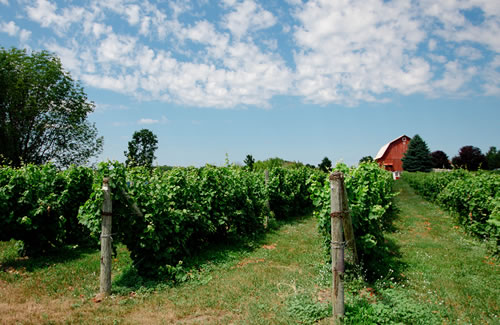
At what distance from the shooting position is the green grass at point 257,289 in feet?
13.8

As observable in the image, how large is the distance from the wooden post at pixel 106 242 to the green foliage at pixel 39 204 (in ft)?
9.97

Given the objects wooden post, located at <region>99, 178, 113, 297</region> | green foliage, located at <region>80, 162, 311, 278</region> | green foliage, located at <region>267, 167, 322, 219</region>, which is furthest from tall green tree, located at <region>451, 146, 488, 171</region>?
wooden post, located at <region>99, 178, 113, 297</region>

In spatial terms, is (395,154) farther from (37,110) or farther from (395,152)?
(37,110)

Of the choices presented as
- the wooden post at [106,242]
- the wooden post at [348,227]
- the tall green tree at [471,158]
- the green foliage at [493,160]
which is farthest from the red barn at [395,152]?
the wooden post at [106,242]

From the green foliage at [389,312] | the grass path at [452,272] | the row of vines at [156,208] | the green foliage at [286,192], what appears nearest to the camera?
the green foliage at [389,312]

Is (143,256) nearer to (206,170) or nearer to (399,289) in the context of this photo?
(206,170)

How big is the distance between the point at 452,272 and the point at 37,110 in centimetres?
2827

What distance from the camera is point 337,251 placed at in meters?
4.01

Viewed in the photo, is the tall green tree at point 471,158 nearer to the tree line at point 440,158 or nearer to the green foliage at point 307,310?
the tree line at point 440,158

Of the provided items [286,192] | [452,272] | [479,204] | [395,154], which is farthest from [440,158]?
[452,272]

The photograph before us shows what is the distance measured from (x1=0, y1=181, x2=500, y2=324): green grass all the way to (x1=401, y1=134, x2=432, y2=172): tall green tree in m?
45.2

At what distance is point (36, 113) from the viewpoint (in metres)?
24.2

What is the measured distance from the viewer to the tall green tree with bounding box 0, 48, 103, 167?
901 inches

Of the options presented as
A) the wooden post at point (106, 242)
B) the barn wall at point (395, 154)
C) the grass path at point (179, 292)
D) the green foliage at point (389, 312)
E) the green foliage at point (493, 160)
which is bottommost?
the grass path at point (179, 292)
